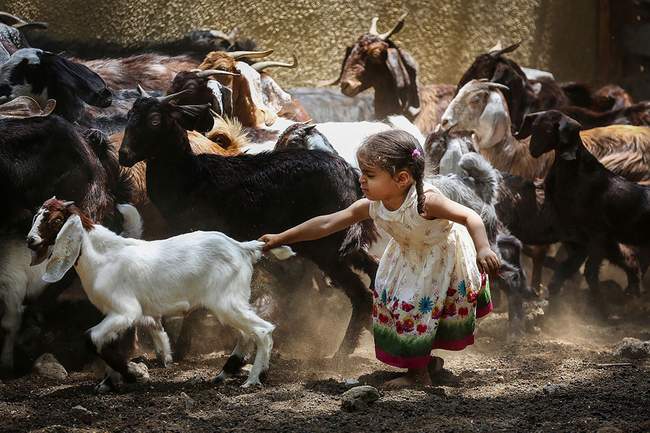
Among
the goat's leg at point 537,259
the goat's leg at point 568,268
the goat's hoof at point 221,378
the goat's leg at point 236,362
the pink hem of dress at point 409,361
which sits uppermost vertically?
the pink hem of dress at point 409,361

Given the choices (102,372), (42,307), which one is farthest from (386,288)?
(42,307)

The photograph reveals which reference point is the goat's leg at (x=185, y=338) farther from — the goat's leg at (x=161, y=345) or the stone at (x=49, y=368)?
the stone at (x=49, y=368)

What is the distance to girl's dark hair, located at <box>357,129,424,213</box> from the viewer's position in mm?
5711

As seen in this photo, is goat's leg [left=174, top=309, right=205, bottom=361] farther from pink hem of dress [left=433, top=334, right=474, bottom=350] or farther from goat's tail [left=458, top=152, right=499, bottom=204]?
goat's tail [left=458, top=152, right=499, bottom=204]

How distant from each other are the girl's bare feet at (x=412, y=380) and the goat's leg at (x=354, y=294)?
99 centimetres

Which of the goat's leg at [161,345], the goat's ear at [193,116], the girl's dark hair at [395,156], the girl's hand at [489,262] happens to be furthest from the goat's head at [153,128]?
the girl's hand at [489,262]

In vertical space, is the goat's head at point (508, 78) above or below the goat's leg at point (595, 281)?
above

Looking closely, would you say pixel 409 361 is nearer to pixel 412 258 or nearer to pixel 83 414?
pixel 412 258

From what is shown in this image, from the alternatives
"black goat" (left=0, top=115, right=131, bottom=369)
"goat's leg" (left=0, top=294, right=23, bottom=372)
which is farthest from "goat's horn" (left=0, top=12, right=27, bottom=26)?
"goat's leg" (left=0, top=294, right=23, bottom=372)

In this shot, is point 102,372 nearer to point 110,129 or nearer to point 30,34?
point 110,129

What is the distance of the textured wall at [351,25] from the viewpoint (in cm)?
991

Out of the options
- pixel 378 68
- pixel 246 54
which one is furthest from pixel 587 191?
pixel 246 54

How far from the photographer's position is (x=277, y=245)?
5953mm

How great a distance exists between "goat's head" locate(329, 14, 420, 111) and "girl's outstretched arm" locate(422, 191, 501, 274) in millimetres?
4212
